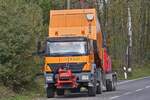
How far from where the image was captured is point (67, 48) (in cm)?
2923

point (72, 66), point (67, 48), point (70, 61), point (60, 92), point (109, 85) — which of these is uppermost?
point (67, 48)

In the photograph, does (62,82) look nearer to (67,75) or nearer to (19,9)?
(67,75)

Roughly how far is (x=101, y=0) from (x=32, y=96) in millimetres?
35912

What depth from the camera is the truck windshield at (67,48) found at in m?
29.2

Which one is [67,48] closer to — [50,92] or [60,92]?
[50,92]

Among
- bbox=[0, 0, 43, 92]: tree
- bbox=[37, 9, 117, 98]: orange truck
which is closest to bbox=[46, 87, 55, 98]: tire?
bbox=[37, 9, 117, 98]: orange truck

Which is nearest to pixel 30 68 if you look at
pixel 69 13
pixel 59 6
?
pixel 69 13

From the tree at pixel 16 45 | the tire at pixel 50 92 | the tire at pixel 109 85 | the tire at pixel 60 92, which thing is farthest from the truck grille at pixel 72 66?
the tire at pixel 109 85

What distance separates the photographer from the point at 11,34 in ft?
97.0

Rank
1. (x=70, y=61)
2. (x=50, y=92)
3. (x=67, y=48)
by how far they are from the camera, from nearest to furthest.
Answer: (x=70, y=61)
(x=67, y=48)
(x=50, y=92)

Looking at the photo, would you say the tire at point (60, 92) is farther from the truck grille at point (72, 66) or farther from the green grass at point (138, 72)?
the green grass at point (138, 72)

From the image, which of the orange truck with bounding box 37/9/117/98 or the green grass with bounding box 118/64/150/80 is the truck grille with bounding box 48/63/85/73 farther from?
the green grass with bounding box 118/64/150/80

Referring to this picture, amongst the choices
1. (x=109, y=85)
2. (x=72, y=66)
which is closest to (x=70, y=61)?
(x=72, y=66)

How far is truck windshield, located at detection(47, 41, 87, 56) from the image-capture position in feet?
95.8
